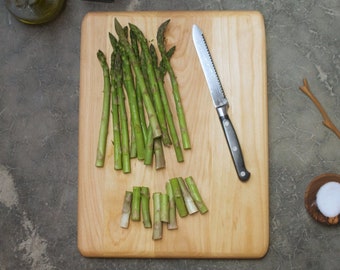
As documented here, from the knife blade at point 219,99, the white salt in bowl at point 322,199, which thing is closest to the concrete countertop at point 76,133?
the white salt in bowl at point 322,199

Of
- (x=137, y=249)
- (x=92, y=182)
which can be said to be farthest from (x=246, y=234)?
(x=92, y=182)

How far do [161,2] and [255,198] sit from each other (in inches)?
29.8

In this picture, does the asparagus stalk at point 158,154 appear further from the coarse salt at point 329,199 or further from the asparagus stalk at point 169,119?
the coarse salt at point 329,199

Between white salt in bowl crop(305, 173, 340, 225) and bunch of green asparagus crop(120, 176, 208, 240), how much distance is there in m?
0.35

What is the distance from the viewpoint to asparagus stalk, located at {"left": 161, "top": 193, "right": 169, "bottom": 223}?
70.9 inches

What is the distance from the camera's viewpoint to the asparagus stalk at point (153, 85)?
1.81m

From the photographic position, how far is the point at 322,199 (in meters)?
1.81

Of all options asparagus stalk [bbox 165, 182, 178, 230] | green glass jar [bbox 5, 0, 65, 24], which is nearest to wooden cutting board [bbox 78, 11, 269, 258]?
asparagus stalk [bbox 165, 182, 178, 230]

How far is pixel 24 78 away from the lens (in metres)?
1.98

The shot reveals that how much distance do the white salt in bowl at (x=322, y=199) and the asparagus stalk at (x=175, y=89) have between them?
1.43ft

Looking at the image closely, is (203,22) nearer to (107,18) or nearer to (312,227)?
(107,18)

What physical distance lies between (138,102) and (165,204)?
35 centimetres

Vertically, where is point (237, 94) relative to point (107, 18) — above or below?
below

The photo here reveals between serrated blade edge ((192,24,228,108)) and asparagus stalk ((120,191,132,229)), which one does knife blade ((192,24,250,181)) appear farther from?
asparagus stalk ((120,191,132,229))
